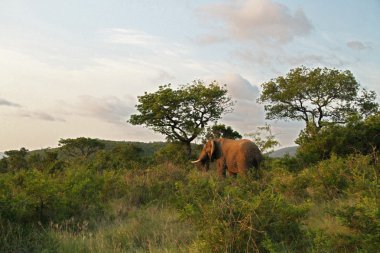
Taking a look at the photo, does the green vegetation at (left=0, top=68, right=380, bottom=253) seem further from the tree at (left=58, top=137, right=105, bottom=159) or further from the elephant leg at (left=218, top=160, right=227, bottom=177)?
the tree at (left=58, top=137, right=105, bottom=159)

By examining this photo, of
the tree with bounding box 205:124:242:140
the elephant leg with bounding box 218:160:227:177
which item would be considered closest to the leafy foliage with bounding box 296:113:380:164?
the elephant leg with bounding box 218:160:227:177

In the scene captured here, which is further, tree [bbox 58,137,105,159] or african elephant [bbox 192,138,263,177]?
tree [bbox 58,137,105,159]

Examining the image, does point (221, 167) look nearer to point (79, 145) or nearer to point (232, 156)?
point (232, 156)

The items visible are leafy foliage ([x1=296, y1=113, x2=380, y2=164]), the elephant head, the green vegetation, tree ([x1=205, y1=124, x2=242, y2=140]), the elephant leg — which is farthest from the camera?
tree ([x1=205, y1=124, x2=242, y2=140])

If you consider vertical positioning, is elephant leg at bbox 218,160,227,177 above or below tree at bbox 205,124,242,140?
below

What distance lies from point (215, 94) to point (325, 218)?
3516 cm

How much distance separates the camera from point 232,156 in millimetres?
17250

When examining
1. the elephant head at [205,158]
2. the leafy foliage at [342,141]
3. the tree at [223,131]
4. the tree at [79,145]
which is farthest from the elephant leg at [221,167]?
the tree at [79,145]

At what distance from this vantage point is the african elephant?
16625 mm

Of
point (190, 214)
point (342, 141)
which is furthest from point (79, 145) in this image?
point (190, 214)

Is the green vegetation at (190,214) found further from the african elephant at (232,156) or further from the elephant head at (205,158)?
the elephant head at (205,158)

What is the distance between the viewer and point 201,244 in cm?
545

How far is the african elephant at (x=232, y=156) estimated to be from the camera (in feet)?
54.5

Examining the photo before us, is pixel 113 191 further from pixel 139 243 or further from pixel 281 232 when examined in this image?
pixel 281 232
